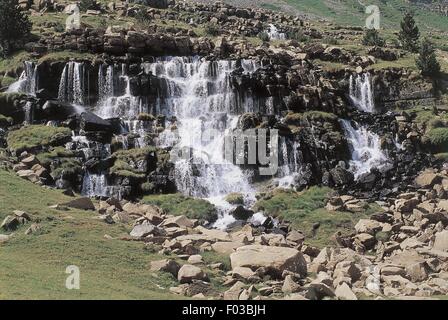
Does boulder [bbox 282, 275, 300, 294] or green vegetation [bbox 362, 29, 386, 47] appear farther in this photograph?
green vegetation [bbox 362, 29, 386, 47]

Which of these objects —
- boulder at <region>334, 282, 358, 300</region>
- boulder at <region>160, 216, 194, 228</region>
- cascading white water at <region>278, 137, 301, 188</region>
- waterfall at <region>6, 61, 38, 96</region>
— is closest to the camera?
boulder at <region>334, 282, 358, 300</region>

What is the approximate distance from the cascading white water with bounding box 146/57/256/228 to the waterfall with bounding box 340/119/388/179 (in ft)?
37.3

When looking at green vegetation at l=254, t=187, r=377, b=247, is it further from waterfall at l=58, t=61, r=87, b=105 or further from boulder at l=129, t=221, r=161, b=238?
waterfall at l=58, t=61, r=87, b=105

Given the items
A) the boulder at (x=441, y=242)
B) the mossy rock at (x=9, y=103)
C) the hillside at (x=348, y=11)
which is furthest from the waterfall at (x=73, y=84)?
the hillside at (x=348, y=11)

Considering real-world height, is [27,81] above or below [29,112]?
above

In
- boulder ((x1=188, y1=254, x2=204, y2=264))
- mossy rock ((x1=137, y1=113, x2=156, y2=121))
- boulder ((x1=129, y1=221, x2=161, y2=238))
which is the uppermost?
mossy rock ((x1=137, y1=113, x2=156, y2=121))

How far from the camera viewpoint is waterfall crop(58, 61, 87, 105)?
5338cm

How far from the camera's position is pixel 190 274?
62.7 feet

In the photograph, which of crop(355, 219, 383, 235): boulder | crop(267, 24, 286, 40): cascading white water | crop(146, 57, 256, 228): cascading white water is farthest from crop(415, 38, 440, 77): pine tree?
crop(355, 219, 383, 235): boulder

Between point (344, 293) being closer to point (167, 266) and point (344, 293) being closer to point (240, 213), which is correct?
point (167, 266)

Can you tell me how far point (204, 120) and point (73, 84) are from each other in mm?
15136

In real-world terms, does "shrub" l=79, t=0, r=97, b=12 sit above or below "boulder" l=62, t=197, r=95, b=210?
above

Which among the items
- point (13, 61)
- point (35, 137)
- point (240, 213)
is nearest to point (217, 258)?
point (240, 213)

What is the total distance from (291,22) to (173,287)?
9850 centimetres
